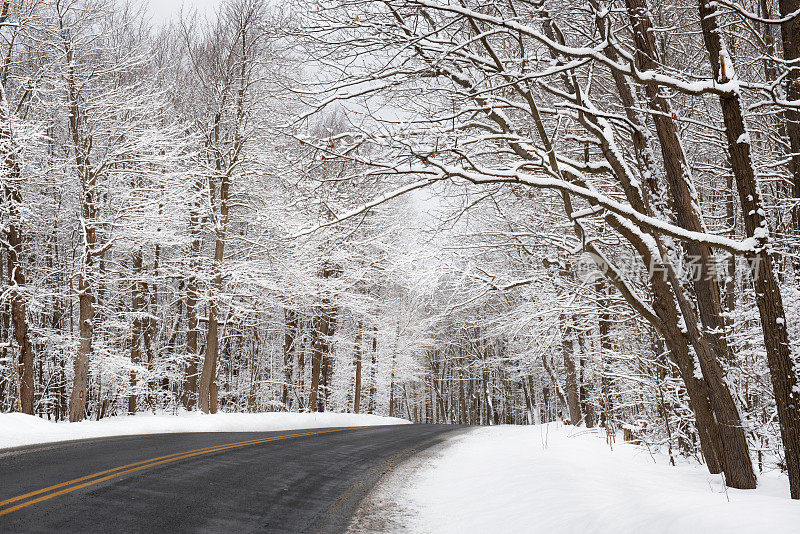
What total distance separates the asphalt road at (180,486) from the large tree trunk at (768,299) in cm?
432

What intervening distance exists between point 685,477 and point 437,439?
9.26 m

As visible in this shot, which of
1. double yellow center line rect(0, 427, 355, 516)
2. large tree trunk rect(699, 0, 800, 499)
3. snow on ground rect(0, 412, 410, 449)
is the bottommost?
snow on ground rect(0, 412, 410, 449)

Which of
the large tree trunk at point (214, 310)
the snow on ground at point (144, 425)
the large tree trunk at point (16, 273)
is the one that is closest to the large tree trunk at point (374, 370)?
the snow on ground at point (144, 425)

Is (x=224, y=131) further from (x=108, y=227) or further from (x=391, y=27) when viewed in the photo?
(x=391, y=27)

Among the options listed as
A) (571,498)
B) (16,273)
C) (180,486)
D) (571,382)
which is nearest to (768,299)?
(571,498)

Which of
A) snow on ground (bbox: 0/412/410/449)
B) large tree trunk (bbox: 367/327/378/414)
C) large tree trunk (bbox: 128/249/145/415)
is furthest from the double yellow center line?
large tree trunk (bbox: 367/327/378/414)

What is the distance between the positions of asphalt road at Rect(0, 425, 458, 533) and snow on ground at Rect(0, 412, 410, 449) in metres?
1.64

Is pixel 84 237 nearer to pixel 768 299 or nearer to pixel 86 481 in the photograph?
pixel 86 481

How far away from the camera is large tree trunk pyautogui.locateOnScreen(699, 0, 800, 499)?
4.97m

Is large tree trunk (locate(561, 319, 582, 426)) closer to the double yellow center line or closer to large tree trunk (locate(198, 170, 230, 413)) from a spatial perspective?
the double yellow center line

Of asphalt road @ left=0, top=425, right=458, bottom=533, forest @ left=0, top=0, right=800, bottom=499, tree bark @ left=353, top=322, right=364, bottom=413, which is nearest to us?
asphalt road @ left=0, top=425, right=458, bottom=533

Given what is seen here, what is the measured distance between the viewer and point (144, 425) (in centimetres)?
1494

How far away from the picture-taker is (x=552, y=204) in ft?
38.4

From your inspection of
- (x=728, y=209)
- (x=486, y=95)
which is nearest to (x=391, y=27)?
(x=486, y=95)
